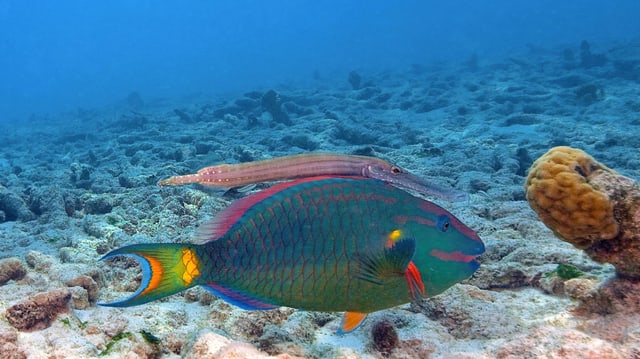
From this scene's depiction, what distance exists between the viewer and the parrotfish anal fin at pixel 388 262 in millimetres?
1847

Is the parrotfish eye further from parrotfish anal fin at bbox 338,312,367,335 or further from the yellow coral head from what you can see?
the yellow coral head

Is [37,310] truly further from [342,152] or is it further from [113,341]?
[342,152]

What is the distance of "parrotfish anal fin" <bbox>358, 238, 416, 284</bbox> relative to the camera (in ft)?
6.06

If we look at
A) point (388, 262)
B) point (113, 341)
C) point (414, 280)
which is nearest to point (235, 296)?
point (388, 262)

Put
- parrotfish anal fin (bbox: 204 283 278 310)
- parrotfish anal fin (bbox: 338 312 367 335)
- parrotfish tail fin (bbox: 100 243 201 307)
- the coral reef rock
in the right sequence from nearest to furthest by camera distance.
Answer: parrotfish tail fin (bbox: 100 243 201 307)
parrotfish anal fin (bbox: 204 283 278 310)
parrotfish anal fin (bbox: 338 312 367 335)
the coral reef rock

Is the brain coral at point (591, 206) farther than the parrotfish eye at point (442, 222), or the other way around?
the brain coral at point (591, 206)

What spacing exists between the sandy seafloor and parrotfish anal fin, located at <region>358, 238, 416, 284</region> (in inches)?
33.7

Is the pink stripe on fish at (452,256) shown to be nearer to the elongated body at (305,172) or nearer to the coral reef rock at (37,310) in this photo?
the elongated body at (305,172)

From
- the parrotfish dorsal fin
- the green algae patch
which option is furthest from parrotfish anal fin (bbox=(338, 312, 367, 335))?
the green algae patch

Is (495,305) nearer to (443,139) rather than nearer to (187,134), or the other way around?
(443,139)

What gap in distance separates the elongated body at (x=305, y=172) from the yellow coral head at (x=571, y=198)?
521 mm

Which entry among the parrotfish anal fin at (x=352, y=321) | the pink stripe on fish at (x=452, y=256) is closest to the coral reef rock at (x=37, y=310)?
the parrotfish anal fin at (x=352, y=321)

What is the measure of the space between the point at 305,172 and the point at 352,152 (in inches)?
238

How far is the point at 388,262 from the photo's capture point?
1875 millimetres
